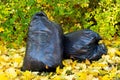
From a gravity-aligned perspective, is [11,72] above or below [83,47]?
below

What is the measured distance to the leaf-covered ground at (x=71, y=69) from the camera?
480 centimetres

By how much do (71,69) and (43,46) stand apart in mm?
505

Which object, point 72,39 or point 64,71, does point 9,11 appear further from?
point 64,71

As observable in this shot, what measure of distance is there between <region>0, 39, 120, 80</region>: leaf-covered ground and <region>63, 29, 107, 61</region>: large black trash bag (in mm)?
108

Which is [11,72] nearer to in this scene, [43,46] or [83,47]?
[43,46]

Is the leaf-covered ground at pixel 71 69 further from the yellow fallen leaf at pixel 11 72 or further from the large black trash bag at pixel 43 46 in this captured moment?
the large black trash bag at pixel 43 46

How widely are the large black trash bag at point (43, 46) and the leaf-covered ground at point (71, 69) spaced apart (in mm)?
126

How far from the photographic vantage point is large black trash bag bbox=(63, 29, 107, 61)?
5.67 metres

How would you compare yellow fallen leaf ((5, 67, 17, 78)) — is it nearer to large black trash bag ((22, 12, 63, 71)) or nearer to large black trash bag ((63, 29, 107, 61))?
large black trash bag ((22, 12, 63, 71))

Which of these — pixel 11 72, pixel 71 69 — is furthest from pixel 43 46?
pixel 11 72

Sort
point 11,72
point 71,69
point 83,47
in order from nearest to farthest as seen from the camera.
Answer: point 11,72 < point 71,69 < point 83,47

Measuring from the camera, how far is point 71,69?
17.1 ft

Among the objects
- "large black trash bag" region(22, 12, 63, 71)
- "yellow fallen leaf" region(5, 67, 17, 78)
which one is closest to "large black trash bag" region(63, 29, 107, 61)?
"large black trash bag" region(22, 12, 63, 71)

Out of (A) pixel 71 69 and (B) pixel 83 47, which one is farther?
(B) pixel 83 47
